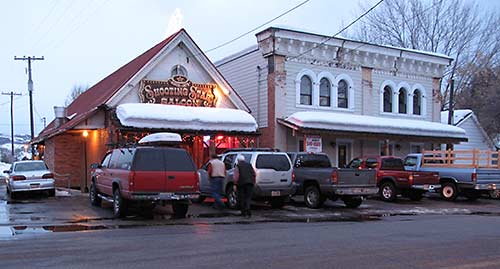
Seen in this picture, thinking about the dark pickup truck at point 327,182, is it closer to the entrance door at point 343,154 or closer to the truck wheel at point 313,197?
the truck wheel at point 313,197

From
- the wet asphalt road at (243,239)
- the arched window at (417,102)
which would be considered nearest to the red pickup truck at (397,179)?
the wet asphalt road at (243,239)

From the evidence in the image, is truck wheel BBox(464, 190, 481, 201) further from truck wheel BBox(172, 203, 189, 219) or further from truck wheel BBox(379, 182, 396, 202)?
truck wheel BBox(172, 203, 189, 219)

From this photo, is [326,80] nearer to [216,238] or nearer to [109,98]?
[109,98]

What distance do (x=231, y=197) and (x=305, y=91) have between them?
10.4 m

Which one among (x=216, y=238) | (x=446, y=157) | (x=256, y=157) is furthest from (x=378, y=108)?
(x=216, y=238)

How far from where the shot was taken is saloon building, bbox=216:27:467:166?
24.0m

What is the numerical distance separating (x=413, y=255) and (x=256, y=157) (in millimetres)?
8292

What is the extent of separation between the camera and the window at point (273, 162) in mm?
16297

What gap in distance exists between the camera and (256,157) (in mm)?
16312

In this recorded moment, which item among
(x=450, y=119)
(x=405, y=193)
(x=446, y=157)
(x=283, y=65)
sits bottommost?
(x=405, y=193)

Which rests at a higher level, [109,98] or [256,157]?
[109,98]

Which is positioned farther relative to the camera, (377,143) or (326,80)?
(377,143)

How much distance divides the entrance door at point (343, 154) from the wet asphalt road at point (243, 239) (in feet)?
32.2

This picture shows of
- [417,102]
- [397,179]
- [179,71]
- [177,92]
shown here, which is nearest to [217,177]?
[177,92]
